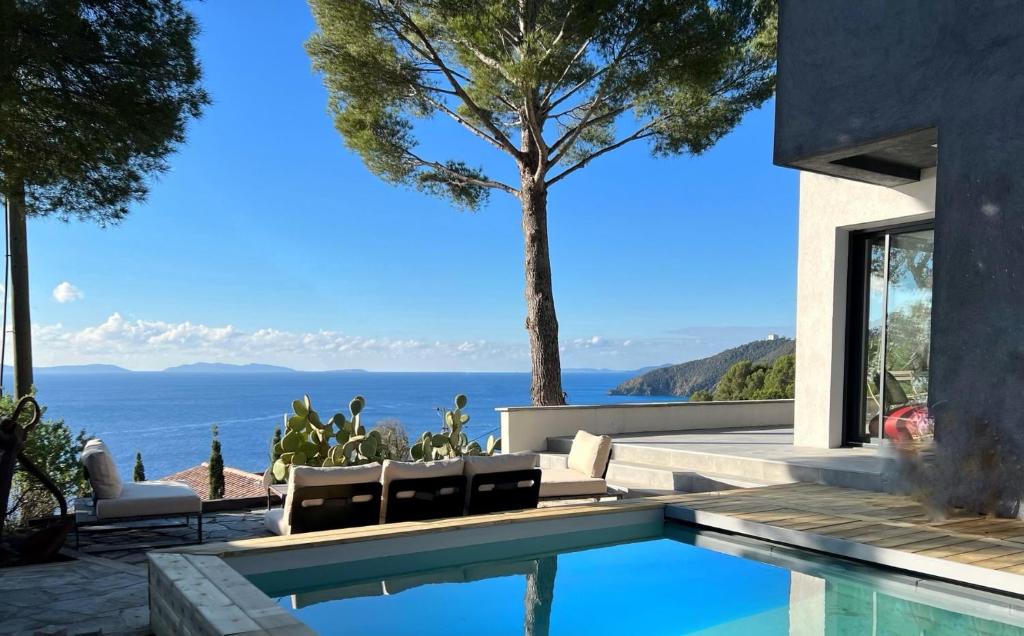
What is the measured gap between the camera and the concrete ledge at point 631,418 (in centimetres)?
1045

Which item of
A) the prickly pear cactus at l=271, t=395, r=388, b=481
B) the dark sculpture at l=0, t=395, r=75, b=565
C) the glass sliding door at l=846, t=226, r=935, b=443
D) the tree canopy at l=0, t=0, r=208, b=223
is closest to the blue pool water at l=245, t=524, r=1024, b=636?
the dark sculpture at l=0, t=395, r=75, b=565

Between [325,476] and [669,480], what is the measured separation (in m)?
4.15

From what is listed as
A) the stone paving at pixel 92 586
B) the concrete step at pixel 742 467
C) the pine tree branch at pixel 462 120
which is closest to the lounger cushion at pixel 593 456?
the concrete step at pixel 742 467

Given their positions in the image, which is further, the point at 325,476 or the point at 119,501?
the point at 119,501

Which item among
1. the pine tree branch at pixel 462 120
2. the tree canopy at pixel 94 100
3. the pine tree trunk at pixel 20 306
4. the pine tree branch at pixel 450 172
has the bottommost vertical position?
the pine tree trunk at pixel 20 306

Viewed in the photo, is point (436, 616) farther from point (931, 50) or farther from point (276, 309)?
point (276, 309)

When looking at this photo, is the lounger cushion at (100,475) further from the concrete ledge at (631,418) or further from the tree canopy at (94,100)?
the concrete ledge at (631,418)

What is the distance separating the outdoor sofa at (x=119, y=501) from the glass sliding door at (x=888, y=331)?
6.98m

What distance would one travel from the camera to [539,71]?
11023mm

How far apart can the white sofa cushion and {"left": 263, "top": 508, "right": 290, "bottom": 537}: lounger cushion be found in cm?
66

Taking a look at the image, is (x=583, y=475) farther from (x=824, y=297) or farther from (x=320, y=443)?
(x=824, y=297)

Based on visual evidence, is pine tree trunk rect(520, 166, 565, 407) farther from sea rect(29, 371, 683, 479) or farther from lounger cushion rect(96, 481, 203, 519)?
sea rect(29, 371, 683, 479)

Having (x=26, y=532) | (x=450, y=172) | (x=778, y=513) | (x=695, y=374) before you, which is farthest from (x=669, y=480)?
(x=695, y=374)

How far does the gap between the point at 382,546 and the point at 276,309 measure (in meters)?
81.6
